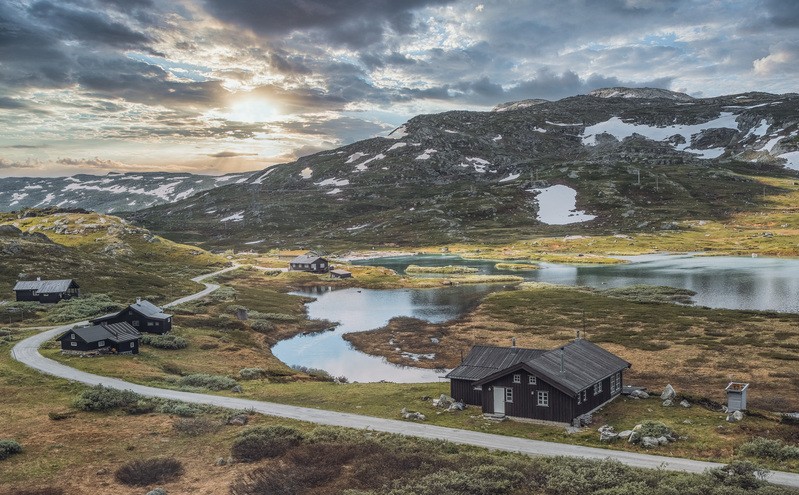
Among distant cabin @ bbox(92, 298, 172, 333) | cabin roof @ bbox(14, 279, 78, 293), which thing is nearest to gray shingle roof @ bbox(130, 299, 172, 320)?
distant cabin @ bbox(92, 298, 172, 333)

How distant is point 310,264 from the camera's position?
176875mm

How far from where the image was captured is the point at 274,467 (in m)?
34.9

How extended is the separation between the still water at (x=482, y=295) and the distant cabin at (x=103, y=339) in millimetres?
20749

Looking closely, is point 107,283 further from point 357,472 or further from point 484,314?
point 357,472

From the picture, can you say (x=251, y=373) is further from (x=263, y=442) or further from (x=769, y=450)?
(x=769, y=450)

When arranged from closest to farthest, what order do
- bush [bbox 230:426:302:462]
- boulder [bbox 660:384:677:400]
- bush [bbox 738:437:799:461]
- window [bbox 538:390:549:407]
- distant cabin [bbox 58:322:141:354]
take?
1. bush [bbox 738:437:799:461]
2. bush [bbox 230:426:302:462]
3. window [bbox 538:390:549:407]
4. boulder [bbox 660:384:677:400]
5. distant cabin [bbox 58:322:141:354]

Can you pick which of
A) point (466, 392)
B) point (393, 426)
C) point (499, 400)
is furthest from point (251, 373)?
point (499, 400)

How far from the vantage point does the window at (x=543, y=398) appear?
1740 inches

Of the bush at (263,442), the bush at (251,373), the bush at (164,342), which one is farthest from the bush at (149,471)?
the bush at (164,342)

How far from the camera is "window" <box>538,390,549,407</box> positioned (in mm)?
44188

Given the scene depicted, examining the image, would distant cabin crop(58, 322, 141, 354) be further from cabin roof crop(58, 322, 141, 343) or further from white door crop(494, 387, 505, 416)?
white door crop(494, 387, 505, 416)

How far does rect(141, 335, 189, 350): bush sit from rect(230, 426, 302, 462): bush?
1543 inches

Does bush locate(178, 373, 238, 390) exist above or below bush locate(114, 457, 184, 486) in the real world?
below

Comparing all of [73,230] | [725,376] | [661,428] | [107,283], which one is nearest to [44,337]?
[107,283]
